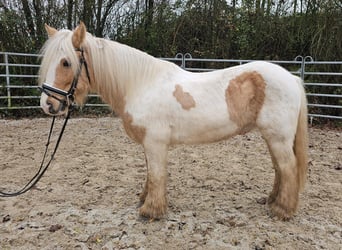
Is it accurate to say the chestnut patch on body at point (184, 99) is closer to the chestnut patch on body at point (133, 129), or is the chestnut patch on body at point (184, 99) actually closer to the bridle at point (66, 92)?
the chestnut patch on body at point (133, 129)

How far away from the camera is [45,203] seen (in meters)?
2.67

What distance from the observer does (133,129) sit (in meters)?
2.30

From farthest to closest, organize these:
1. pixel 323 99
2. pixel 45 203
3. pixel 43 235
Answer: pixel 323 99 → pixel 45 203 → pixel 43 235

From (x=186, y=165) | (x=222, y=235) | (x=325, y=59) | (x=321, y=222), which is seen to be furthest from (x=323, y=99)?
(x=222, y=235)

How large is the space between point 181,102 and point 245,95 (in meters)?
0.51

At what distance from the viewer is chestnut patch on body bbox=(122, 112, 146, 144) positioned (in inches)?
89.5

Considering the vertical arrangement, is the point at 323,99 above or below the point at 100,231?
above

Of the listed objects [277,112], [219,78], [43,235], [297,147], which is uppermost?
[219,78]

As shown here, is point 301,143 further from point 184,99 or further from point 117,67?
point 117,67

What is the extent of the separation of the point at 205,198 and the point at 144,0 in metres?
7.16

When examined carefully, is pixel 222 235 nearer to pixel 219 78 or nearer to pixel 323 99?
pixel 219 78

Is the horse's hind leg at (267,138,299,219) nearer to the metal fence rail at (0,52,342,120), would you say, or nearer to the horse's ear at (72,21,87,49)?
the horse's ear at (72,21,87,49)

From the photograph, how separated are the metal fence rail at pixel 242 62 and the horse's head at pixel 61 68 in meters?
4.65

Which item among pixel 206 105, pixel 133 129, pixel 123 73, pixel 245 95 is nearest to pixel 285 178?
pixel 245 95
